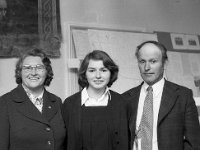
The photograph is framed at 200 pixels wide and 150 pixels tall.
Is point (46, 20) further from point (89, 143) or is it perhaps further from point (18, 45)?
point (89, 143)

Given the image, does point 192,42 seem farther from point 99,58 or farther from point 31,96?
point 31,96

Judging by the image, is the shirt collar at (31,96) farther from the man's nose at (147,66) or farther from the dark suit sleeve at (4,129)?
the man's nose at (147,66)

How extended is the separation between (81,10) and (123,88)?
964 mm

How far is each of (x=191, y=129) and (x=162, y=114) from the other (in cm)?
20

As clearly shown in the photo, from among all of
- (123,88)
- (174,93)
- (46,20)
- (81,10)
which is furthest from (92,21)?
(174,93)

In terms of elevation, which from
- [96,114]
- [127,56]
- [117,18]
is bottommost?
[96,114]

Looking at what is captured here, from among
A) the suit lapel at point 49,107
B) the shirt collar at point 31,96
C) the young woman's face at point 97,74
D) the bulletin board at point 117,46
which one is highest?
the bulletin board at point 117,46

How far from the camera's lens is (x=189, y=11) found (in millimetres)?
3906

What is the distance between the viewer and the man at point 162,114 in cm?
192

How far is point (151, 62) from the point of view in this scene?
2.03 meters

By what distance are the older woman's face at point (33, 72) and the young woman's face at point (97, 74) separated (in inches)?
11.7

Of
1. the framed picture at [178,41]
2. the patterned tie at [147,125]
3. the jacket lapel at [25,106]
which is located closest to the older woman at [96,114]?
the patterned tie at [147,125]

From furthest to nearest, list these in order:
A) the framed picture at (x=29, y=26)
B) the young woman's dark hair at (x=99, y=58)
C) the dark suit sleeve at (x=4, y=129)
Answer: the framed picture at (x=29, y=26), the young woman's dark hair at (x=99, y=58), the dark suit sleeve at (x=4, y=129)

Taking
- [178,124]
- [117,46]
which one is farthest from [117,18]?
[178,124]
